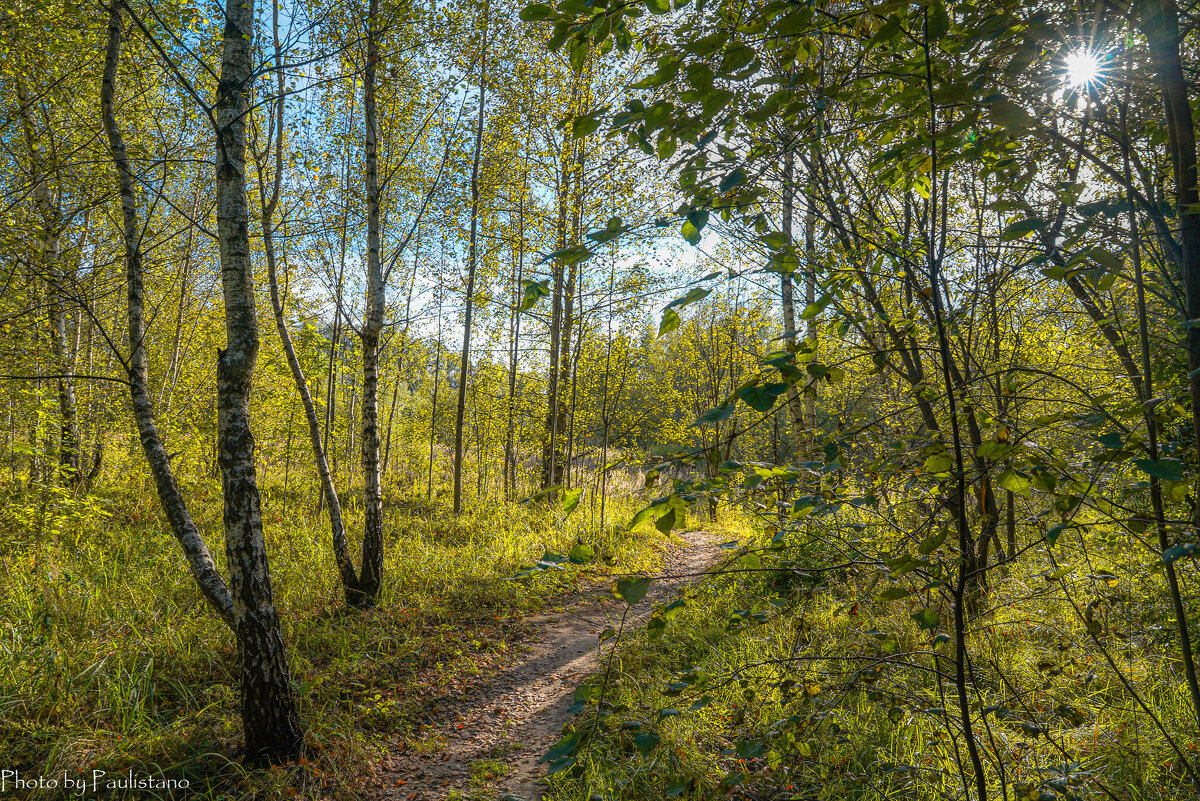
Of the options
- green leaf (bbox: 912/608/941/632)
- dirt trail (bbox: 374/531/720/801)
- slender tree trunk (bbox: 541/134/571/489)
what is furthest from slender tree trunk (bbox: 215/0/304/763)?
slender tree trunk (bbox: 541/134/571/489)

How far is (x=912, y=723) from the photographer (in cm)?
314

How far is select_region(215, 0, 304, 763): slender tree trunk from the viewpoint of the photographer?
3268 mm

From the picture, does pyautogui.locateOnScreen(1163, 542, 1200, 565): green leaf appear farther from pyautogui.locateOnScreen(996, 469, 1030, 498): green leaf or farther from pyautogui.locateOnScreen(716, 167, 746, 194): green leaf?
pyautogui.locateOnScreen(716, 167, 746, 194): green leaf

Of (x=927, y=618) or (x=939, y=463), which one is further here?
(x=927, y=618)

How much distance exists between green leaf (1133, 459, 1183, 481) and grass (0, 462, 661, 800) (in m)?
1.81

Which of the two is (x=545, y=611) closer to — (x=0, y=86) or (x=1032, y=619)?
(x=1032, y=619)

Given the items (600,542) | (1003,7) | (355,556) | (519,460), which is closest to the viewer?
(1003,7)

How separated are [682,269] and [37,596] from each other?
36.4ft

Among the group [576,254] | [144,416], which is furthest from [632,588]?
[144,416]

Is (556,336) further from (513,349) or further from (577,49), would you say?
(577,49)

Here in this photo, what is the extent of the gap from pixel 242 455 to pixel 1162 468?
13.7 ft

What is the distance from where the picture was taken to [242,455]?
130 inches

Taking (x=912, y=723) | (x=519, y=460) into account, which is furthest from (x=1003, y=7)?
(x=519, y=460)

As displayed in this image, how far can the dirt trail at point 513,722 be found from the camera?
346cm
